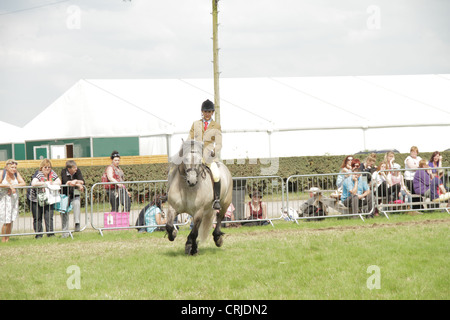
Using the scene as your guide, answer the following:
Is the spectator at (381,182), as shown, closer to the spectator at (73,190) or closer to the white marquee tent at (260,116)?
the spectator at (73,190)

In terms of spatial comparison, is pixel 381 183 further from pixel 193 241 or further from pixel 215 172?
pixel 193 241

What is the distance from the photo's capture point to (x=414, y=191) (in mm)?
16344

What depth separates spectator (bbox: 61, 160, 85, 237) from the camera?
14180 mm

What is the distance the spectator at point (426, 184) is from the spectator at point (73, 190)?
882cm

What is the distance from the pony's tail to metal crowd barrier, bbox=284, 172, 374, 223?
4.66 meters

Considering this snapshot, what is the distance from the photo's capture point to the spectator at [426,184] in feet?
53.1

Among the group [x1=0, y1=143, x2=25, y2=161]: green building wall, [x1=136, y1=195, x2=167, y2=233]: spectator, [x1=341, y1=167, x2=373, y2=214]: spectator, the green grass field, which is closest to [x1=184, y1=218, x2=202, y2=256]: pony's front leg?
the green grass field

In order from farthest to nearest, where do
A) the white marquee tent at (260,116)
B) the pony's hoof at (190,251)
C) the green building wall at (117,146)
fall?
1. the white marquee tent at (260,116)
2. the green building wall at (117,146)
3. the pony's hoof at (190,251)

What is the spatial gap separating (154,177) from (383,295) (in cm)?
1626

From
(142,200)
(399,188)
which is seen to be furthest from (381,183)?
(142,200)

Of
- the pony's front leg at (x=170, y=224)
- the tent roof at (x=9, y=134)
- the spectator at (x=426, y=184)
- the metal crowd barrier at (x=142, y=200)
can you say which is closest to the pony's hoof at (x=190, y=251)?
the pony's front leg at (x=170, y=224)

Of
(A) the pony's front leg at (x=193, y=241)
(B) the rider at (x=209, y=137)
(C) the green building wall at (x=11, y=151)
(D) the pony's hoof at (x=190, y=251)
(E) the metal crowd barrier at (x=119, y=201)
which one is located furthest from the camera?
(C) the green building wall at (x=11, y=151)
